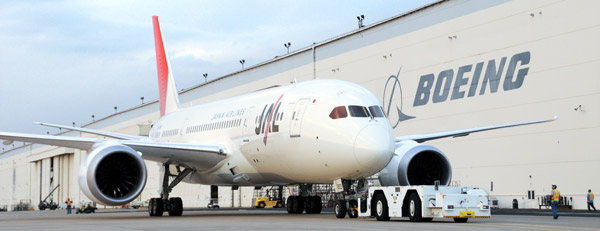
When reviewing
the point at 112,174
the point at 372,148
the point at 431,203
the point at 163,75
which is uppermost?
the point at 163,75

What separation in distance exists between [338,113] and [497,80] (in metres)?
12.9

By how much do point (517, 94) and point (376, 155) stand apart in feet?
42.4

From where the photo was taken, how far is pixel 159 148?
2142cm

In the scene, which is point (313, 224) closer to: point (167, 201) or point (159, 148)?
point (159, 148)

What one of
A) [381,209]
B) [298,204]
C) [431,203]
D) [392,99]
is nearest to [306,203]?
[298,204]

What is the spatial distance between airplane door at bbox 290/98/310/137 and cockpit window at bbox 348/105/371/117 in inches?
59.2

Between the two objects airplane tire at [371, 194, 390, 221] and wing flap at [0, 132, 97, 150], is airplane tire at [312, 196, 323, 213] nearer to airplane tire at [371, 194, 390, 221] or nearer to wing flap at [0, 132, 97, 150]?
airplane tire at [371, 194, 390, 221]

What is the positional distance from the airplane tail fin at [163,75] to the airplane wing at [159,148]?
25.4 feet

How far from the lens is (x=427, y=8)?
3194 centimetres

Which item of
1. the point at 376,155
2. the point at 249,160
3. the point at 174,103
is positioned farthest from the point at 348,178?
the point at 174,103

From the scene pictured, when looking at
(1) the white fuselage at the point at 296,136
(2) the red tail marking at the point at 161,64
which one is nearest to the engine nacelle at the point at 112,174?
(1) the white fuselage at the point at 296,136

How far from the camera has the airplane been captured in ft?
57.7

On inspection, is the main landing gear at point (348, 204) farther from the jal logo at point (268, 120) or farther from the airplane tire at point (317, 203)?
the airplane tire at point (317, 203)

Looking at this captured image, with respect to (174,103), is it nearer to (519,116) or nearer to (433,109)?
(433,109)
